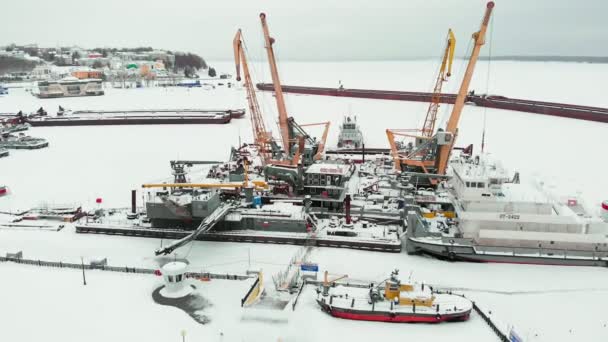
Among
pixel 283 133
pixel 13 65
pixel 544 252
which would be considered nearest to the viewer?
pixel 544 252

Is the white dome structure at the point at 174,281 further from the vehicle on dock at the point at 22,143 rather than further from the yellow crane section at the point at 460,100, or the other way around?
the vehicle on dock at the point at 22,143

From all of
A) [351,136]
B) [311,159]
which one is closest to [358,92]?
[351,136]

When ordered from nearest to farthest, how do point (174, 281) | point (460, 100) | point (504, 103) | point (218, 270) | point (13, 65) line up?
point (174, 281) → point (218, 270) → point (460, 100) → point (504, 103) → point (13, 65)

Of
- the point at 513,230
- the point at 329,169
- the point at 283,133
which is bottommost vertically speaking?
the point at 513,230

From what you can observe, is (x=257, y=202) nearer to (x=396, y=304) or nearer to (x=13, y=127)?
(x=396, y=304)

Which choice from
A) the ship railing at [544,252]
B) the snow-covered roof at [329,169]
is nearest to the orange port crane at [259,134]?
the snow-covered roof at [329,169]

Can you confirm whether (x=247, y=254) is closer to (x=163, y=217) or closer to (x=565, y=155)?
(x=163, y=217)

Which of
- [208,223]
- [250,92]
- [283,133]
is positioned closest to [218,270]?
[208,223]
